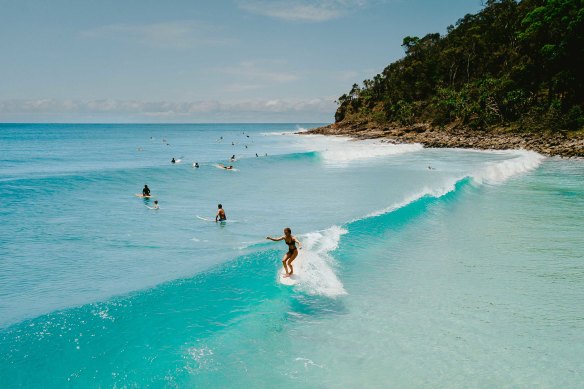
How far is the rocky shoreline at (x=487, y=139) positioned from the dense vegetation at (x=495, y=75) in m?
1.73

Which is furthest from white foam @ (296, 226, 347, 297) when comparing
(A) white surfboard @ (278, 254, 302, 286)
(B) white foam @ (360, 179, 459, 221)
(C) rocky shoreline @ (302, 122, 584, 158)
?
(C) rocky shoreline @ (302, 122, 584, 158)

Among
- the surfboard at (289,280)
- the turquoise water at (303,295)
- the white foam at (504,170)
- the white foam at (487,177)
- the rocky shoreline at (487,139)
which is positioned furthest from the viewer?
the rocky shoreline at (487,139)

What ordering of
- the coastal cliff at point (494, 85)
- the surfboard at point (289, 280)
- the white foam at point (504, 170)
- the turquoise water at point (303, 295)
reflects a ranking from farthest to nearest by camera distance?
1. the coastal cliff at point (494, 85)
2. the white foam at point (504, 170)
3. the surfboard at point (289, 280)
4. the turquoise water at point (303, 295)

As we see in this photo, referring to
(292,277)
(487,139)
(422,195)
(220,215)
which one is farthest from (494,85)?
(292,277)

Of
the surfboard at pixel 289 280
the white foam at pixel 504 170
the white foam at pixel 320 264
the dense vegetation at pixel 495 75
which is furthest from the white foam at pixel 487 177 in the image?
the dense vegetation at pixel 495 75

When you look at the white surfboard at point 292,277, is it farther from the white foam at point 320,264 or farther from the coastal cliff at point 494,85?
the coastal cliff at point 494,85

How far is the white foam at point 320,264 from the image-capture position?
10.7 meters

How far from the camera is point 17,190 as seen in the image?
2827cm

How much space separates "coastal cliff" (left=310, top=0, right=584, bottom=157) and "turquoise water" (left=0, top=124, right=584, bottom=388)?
3025 centimetres

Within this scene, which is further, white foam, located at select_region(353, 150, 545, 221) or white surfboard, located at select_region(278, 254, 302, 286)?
white foam, located at select_region(353, 150, 545, 221)

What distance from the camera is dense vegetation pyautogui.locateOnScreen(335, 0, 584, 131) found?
45.9m

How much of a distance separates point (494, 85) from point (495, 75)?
32.3ft

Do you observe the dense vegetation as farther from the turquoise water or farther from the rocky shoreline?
the turquoise water

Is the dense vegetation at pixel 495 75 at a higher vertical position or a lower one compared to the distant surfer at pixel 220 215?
higher
